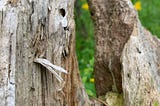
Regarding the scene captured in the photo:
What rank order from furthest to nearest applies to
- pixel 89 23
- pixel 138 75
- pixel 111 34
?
pixel 89 23
pixel 111 34
pixel 138 75

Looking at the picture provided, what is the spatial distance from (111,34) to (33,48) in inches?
37.5

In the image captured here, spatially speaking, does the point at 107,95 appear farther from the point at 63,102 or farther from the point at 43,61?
the point at 43,61

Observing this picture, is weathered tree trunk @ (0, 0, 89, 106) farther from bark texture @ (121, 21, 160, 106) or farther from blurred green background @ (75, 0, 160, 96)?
blurred green background @ (75, 0, 160, 96)

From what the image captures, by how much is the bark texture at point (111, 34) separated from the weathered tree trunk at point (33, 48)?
2.07ft

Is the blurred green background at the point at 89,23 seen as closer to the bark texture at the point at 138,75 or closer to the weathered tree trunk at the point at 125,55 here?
the weathered tree trunk at the point at 125,55

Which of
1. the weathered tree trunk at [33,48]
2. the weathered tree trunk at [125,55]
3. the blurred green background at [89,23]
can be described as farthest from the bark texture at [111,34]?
the blurred green background at [89,23]

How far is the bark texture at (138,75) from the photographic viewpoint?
132 inches

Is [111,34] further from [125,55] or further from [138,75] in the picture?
[138,75]

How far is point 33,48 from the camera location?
2.81m

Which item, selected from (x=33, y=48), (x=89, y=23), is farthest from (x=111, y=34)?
(x=89, y=23)

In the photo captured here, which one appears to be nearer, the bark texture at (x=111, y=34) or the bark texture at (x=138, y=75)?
the bark texture at (x=138, y=75)

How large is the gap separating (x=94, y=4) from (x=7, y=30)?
1.07 m

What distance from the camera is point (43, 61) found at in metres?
2.84

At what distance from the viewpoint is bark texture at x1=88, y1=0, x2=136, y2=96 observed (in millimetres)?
3578
